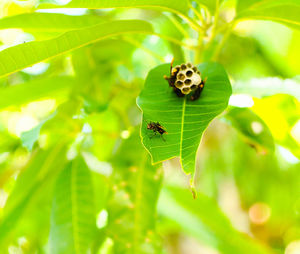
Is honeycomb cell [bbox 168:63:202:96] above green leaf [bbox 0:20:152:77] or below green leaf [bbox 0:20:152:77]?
below

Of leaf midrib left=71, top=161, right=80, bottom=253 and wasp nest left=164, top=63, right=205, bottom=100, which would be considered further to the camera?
leaf midrib left=71, top=161, right=80, bottom=253

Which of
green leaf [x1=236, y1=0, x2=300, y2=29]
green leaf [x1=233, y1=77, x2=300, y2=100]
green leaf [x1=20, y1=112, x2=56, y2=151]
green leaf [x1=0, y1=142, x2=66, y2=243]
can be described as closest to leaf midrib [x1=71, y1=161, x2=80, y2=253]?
green leaf [x1=0, y1=142, x2=66, y2=243]

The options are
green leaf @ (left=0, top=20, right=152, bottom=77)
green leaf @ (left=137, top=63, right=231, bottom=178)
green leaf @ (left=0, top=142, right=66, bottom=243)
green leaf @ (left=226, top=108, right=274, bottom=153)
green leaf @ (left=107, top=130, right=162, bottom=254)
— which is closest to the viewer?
green leaf @ (left=137, top=63, right=231, bottom=178)

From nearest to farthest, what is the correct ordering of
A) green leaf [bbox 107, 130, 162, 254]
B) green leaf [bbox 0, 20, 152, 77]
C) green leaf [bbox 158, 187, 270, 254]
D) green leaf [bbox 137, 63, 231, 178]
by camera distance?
green leaf [bbox 137, 63, 231, 178]
green leaf [bbox 0, 20, 152, 77]
green leaf [bbox 107, 130, 162, 254]
green leaf [bbox 158, 187, 270, 254]

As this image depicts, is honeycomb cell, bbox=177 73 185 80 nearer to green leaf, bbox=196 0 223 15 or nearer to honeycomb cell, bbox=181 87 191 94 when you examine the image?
honeycomb cell, bbox=181 87 191 94

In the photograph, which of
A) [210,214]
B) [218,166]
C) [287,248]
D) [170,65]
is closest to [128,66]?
[170,65]

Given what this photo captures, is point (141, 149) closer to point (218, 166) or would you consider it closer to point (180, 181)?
point (180, 181)

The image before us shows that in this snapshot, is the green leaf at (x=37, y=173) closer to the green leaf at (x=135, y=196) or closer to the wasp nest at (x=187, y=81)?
the green leaf at (x=135, y=196)

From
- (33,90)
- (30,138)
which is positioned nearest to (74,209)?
(30,138)
